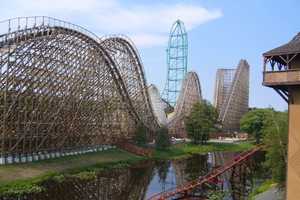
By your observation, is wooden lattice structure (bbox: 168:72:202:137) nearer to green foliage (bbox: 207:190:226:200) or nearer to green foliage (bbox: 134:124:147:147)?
green foliage (bbox: 134:124:147:147)

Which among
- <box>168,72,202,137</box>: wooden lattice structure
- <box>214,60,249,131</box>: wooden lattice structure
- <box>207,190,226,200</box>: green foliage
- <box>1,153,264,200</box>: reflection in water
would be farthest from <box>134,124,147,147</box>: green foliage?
<box>214,60,249,131</box>: wooden lattice structure

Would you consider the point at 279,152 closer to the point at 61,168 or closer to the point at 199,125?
the point at 61,168

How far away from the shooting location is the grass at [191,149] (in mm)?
56469

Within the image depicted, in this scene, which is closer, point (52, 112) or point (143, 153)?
point (52, 112)

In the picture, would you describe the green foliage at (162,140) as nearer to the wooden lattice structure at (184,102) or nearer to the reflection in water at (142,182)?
the reflection in water at (142,182)

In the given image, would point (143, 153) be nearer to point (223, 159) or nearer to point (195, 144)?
point (223, 159)

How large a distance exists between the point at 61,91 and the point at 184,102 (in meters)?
41.9

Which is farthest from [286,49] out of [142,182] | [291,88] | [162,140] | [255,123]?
[255,123]

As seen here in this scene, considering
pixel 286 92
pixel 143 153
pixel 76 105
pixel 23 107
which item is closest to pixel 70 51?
pixel 76 105

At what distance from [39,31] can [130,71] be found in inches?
886

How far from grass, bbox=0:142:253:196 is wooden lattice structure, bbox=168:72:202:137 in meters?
21.8

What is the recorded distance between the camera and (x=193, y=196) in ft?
103

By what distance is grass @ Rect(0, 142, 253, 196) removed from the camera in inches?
1238

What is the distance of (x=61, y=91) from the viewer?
4325cm
